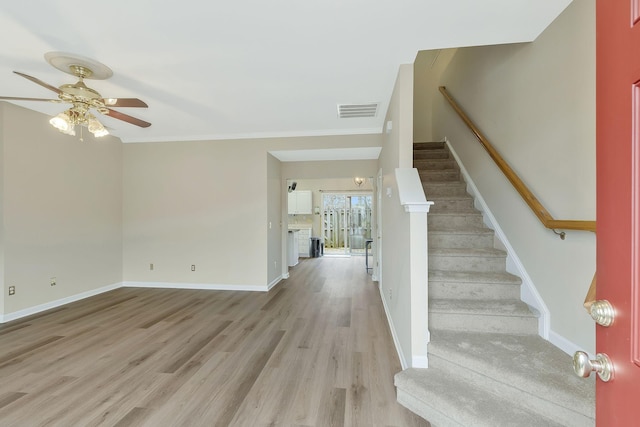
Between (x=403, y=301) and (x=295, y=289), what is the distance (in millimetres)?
2802

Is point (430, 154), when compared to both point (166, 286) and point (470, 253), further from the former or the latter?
point (166, 286)

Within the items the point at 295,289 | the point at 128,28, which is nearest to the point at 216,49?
the point at 128,28

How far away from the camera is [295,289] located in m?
4.80

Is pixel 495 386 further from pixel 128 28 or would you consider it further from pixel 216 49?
pixel 128 28

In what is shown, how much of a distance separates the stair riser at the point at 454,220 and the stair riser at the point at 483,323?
1056 mm

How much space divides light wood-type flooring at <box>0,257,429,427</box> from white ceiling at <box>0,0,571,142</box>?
263cm

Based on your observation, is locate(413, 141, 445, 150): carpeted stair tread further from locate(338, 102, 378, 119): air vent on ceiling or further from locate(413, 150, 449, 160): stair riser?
locate(338, 102, 378, 119): air vent on ceiling

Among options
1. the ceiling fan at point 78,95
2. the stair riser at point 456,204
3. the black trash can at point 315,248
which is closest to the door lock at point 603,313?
the stair riser at point 456,204

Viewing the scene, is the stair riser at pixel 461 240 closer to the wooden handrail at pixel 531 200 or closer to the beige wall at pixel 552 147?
the beige wall at pixel 552 147

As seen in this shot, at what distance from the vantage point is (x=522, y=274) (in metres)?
2.33

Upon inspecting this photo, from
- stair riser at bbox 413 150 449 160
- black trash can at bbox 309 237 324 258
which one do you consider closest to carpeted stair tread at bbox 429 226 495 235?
Answer: stair riser at bbox 413 150 449 160

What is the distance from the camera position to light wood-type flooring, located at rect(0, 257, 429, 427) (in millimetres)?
1780

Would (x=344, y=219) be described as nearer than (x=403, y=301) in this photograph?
No

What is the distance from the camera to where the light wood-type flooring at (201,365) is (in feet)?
5.84
